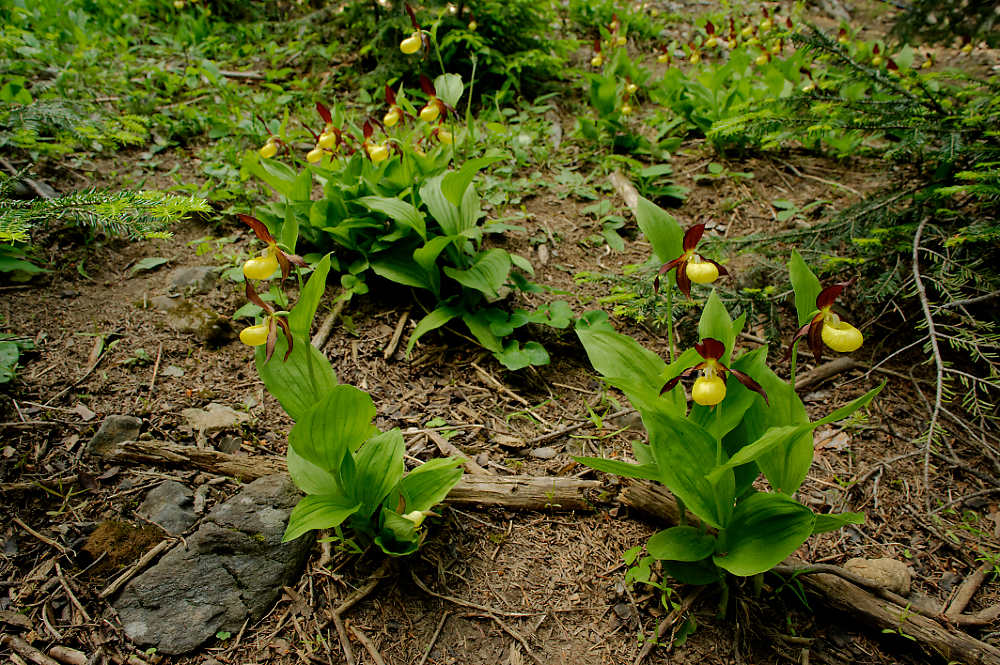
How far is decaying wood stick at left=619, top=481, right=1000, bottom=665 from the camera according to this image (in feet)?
4.76

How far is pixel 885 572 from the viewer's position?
1.66 metres

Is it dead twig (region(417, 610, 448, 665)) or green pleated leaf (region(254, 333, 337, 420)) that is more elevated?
green pleated leaf (region(254, 333, 337, 420))

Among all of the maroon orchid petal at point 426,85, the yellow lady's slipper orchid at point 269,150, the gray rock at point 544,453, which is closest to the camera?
the gray rock at point 544,453

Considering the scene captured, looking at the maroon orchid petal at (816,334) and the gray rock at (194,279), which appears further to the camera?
the gray rock at (194,279)

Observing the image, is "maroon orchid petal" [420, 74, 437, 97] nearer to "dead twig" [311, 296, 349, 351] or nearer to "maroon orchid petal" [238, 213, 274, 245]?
"dead twig" [311, 296, 349, 351]

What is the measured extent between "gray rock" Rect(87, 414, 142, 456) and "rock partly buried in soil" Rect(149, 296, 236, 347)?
522 mm

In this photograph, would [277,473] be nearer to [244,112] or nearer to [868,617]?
[868,617]

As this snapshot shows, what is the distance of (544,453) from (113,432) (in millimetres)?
1564

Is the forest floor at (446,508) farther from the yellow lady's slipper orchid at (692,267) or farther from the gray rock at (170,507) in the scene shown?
the yellow lady's slipper orchid at (692,267)

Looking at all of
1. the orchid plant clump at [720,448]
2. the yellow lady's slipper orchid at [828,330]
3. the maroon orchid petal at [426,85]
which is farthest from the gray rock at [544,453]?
the maroon orchid petal at [426,85]

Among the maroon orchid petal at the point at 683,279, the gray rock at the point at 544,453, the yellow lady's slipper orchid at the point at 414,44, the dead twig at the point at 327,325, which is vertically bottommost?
the gray rock at the point at 544,453

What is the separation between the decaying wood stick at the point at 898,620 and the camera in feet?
4.76

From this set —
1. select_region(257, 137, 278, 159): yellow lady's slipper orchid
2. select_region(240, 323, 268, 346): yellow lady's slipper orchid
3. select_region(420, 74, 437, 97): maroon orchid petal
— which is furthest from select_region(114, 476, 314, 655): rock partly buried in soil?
select_region(420, 74, 437, 97): maroon orchid petal

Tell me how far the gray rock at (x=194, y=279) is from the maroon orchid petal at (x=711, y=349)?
7.58 ft
